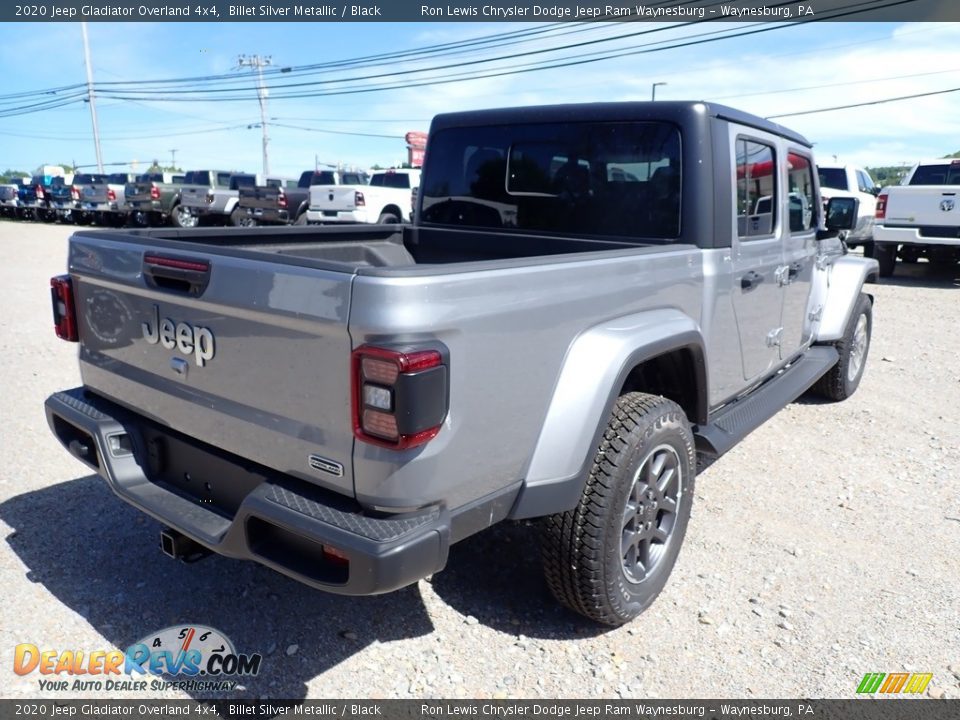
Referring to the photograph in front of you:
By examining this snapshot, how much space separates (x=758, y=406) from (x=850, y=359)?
7.90ft

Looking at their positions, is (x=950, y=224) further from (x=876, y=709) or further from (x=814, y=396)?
(x=876, y=709)

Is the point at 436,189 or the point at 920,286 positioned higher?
the point at 436,189

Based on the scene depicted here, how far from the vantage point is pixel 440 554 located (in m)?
2.13

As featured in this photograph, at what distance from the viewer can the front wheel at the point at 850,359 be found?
5.63 metres

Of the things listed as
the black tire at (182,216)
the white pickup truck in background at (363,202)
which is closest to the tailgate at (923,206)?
the white pickup truck in background at (363,202)

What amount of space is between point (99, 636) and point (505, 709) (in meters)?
1.55

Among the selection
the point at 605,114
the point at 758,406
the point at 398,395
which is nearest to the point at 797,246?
the point at 758,406

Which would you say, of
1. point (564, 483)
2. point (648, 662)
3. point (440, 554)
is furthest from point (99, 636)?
point (648, 662)

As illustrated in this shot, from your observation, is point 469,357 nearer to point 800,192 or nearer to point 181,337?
point 181,337

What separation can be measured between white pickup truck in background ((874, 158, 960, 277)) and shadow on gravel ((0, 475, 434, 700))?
12096 mm

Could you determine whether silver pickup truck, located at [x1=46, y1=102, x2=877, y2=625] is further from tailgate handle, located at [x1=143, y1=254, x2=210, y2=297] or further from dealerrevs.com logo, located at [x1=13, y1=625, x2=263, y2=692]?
dealerrevs.com logo, located at [x1=13, y1=625, x2=263, y2=692]

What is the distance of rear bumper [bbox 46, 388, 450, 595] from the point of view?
2.02 meters

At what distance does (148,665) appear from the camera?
266cm

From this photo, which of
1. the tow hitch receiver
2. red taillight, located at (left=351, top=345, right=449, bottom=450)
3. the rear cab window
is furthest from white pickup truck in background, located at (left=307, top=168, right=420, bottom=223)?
red taillight, located at (left=351, top=345, right=449, bottom=450)
